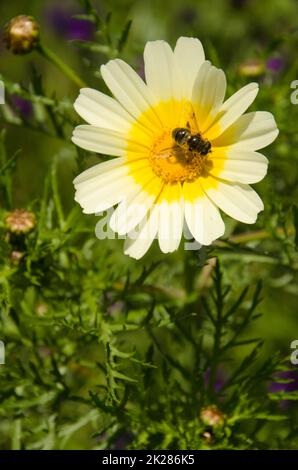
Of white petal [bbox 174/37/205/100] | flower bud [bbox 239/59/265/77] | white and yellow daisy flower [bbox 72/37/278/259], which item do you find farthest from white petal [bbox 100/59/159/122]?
flower bud [bbox 239/59/265/77]

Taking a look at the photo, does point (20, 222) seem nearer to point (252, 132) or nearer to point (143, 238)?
point (143, 238)

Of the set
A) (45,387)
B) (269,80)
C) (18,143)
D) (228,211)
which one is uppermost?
(18,143)

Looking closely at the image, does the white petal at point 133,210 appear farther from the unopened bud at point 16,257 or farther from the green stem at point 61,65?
the green stem at point 61,65

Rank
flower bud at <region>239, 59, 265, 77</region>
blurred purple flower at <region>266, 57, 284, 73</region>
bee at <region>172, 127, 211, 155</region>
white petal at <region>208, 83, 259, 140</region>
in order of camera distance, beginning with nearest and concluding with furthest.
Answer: white petal at <region>208, 83, 259, 140</region>
bee at <region>172, 127, 211, 155</region>
flower bud at <region>239, 59, 265, 77</region>
blurred purple flower at <region>266, 57, 284, 73</region>

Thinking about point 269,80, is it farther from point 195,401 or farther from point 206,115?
point 195,401

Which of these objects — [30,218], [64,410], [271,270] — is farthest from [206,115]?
[64,410]

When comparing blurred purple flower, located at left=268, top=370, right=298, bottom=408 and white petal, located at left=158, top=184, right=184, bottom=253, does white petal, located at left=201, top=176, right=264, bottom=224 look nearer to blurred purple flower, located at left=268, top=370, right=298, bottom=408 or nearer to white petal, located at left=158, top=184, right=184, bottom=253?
white petal, located at left=158, top=184, right=184, bottom=253

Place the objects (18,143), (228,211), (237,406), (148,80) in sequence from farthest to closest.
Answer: (18,143)
(237,406)
(148,80)
(228,211)

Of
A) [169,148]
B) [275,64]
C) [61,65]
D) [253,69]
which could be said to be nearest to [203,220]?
[169,148]

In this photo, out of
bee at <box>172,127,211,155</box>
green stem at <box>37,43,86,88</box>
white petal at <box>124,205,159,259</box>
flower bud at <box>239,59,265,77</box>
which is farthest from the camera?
flower bud at <box>239,59,265,77</box>
